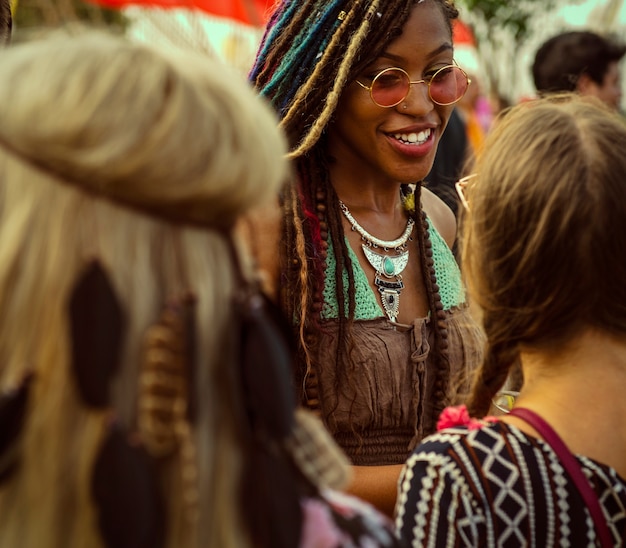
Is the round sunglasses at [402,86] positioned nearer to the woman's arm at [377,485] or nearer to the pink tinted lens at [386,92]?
the pink tinted lens at [386,92]

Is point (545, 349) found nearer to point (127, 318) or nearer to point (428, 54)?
point (127, 318)

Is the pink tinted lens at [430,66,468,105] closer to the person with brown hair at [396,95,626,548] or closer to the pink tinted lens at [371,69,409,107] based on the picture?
the pink tinted lens at [371,69,409,107]

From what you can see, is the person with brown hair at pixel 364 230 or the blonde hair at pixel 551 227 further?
the person with brown hair at pixel 364 230

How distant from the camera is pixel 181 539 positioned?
102cm

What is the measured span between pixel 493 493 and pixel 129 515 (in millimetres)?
754

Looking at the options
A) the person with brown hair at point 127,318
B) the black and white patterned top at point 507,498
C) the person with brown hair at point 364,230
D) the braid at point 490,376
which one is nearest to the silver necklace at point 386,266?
the person with brown hair at point 364,230

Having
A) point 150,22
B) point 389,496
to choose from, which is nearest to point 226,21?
point 150,22

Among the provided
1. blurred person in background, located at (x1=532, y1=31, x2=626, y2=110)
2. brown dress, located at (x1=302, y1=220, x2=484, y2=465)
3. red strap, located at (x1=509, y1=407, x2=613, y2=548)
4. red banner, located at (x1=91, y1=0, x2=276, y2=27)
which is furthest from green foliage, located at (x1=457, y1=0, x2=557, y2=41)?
red strap, located at (x1=509, y1=407, x2=613, y2=548)

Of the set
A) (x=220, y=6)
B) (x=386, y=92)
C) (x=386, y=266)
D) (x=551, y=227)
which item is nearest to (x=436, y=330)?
(x=386, y=266)

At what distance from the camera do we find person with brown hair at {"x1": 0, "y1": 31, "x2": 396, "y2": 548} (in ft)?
3.24

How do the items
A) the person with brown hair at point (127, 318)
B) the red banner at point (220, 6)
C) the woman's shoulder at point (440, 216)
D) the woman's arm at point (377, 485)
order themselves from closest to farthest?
1. the person with brown hair at point (127, 318)
2. the woman's arm at point (377, 485)
3. the woman's shoulder at point (440, 216)
4. the red banner at point (220, 6)

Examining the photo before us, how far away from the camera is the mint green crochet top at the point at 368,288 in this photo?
256cm

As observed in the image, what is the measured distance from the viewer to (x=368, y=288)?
262 cm

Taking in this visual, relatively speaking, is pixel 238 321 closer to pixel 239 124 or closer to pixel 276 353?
pixel 276 353
